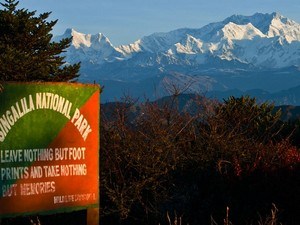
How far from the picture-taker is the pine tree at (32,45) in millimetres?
21234

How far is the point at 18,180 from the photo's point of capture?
5.27 m

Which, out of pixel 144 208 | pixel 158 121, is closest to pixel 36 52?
pixel 158 121

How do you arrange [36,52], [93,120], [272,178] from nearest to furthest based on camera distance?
1. [93,120]
2. [272,178]
3. [36,52]

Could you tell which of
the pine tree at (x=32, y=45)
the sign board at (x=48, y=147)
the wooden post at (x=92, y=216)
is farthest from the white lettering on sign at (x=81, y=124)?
the pine tree at (x=32, y=45)

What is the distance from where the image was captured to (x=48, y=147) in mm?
5461

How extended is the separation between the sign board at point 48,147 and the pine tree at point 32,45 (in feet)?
48.1

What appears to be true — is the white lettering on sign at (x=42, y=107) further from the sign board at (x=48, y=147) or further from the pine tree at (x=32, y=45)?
the pine tree at (x=32, y=45)

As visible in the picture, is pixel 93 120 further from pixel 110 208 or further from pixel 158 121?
pixel 158 121

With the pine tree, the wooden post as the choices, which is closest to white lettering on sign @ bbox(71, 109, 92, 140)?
the wooden post

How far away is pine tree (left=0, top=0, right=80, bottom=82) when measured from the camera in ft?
69.7

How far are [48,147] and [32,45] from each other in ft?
66.1

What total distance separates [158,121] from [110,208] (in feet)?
7.25

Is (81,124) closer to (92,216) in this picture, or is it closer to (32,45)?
(92,216)

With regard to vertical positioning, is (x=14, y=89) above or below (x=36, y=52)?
below
